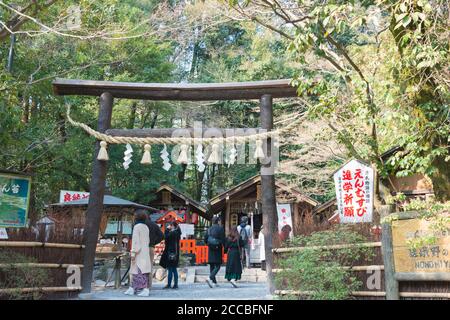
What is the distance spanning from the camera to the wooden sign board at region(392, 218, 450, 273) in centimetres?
Result: 586

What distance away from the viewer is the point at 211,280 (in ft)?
41.3

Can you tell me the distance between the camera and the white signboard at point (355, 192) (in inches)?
379

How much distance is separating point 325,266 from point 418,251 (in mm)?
1468

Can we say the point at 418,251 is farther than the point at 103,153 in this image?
No

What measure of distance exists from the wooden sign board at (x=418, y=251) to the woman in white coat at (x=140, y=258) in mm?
5143

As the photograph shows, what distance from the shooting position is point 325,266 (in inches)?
281

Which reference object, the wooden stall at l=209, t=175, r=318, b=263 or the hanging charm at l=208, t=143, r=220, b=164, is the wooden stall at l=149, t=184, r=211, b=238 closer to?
the wooden stall at l=209, t=175, r=318, b=263

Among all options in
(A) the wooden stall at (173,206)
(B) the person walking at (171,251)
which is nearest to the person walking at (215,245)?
(B) the person walking at (171,251)

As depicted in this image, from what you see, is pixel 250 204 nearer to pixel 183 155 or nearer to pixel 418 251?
pixel 183 155

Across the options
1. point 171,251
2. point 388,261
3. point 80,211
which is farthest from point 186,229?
point 388,261

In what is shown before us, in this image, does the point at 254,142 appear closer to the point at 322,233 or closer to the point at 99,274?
the point at 322,233

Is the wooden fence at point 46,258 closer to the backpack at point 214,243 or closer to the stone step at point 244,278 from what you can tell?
the backpack at point 214,243

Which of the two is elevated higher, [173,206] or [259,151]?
[173,206]

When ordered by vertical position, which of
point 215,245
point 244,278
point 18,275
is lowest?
point 244,278
